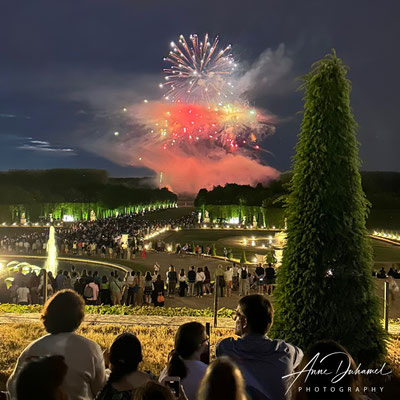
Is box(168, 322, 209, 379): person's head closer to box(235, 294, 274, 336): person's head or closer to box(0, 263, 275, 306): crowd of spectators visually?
box(235, 294, 274, 336): person's head

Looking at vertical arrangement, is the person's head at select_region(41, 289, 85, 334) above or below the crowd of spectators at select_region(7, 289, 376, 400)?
above

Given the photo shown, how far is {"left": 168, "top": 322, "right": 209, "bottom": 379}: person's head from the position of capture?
11.9 feet

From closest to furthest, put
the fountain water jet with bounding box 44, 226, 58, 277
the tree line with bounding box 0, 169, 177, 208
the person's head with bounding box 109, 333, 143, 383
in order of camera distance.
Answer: the person's head with bounding box 109, 333, 143, 383, the fountain water jet with bounding box 44, 226, 58, 277, the tree line with bounding box 0, 169, 177, 208

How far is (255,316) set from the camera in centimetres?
385

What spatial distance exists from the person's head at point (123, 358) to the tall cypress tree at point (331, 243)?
4.96m

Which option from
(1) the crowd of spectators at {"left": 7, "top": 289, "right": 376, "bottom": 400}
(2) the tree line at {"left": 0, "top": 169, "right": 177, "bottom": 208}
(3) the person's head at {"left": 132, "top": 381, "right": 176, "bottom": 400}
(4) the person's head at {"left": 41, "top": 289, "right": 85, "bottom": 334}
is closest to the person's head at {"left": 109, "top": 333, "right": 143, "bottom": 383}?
(1) the crowd of spectators at {"left": 7, "top": 289, "right": 376, "bottom": 400}

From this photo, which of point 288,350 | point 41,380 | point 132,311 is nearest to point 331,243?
point 288,350

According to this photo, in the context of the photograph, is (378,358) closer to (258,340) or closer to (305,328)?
(305,328)

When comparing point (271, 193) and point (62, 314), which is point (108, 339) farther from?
point (271, 193)

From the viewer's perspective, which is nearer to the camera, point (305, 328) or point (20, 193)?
point (305, 328)

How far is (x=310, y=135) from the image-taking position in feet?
26.0

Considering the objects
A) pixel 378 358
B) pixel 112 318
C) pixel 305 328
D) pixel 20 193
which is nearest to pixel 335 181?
pixel 305 328

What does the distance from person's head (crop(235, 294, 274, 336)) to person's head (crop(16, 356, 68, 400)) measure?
1724mm

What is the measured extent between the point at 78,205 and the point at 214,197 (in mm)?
34282
